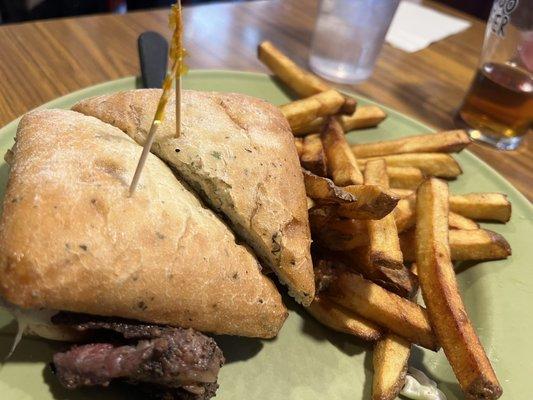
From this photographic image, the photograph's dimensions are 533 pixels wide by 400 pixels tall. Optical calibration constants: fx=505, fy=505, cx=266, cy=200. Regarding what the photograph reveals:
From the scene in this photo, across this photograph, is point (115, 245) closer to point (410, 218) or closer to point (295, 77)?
point (410, 218)

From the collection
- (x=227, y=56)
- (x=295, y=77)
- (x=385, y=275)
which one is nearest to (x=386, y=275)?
(x=385, y=275)

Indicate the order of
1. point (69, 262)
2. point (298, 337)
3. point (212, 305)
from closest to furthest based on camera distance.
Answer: point (69, 262)
point (212, 305)
point (298, 337)

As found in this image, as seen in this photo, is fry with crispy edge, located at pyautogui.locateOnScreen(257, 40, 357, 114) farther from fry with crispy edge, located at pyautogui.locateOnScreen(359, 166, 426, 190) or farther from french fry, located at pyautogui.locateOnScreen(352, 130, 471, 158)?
fry with crispy edge, located at pyautogui.locateOnScreen(359, 166, 426, 190)

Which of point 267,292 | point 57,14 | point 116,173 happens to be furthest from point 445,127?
point 57,14

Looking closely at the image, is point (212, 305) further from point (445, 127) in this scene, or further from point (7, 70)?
point (445, 127)

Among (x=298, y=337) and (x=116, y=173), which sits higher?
(x=116, y=173)

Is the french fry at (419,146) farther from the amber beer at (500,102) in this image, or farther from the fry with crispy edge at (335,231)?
the amber beer at (500,102)

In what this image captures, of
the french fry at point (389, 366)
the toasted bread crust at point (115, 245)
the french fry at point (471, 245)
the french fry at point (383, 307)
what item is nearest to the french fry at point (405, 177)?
the french fry at point (471, 245)

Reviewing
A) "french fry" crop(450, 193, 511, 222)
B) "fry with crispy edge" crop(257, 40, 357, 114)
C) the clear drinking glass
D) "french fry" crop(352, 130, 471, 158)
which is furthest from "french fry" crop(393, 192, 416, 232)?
the clear drinking glass
